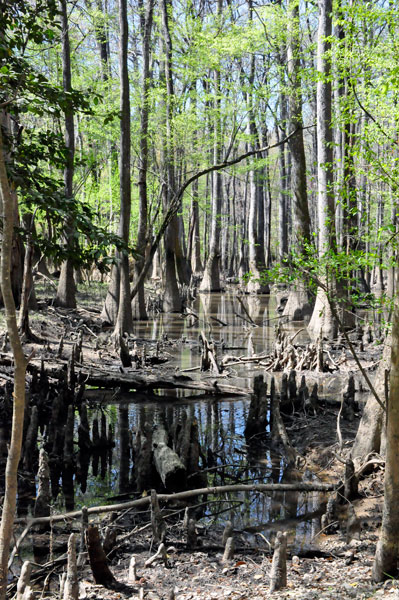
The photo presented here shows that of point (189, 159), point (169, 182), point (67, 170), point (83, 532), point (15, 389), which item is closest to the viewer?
point (15, 389)

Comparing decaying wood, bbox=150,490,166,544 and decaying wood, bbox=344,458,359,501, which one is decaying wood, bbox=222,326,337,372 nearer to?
decaying wood, bbox=344,458,359,501

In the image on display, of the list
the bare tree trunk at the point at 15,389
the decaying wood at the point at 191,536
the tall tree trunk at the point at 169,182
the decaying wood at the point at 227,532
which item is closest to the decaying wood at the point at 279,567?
the decaying wood at the point at 227,532

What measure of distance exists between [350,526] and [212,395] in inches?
188

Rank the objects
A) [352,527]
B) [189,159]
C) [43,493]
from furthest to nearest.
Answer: [189,159]
[43,493]
[352,527]

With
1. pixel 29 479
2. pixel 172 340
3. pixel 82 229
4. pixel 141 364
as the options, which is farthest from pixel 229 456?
pixel 172 340

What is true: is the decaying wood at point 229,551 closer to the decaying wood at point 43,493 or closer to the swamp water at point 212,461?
the swamp water at point 212,461

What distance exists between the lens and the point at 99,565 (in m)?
3.63

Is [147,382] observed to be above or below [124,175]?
below

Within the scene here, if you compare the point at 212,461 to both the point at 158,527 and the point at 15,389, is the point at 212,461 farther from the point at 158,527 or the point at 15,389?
the point at 15,389

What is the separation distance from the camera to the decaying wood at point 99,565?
141 inches

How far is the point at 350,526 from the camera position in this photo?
14.3 ft

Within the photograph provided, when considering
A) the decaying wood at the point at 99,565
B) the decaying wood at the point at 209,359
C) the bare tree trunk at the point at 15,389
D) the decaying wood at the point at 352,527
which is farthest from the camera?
the decaying wood at the point at 209,359

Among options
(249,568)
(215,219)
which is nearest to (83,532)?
(249,568)

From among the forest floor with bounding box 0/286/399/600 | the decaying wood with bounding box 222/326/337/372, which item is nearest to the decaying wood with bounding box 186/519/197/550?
the forest floor with bounding box 0/286/399/600
